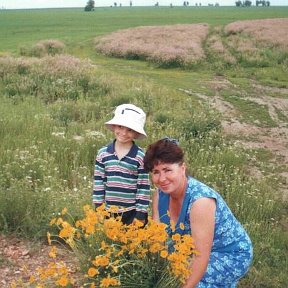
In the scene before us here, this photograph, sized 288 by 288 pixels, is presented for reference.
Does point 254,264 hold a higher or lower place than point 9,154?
lower

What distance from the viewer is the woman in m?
2.88

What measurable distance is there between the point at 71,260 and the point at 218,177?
114 inches

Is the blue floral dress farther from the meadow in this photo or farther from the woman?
the meadow

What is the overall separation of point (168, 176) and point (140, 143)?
15.2ft

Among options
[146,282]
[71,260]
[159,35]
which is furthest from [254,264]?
[159,35]

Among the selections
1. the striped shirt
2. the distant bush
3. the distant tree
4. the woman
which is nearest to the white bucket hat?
the striped shirt

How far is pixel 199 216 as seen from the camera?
2.89 m

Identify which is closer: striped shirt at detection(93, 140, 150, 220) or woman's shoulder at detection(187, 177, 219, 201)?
woman's shoulder at detection(187, 177, 219, 201)

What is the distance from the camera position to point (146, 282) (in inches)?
105

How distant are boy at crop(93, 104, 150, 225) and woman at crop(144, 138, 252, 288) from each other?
59cm

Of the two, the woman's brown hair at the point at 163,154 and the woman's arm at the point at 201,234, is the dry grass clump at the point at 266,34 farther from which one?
the woman's arm at the point at 201,234

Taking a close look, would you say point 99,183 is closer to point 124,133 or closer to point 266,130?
point 124,133

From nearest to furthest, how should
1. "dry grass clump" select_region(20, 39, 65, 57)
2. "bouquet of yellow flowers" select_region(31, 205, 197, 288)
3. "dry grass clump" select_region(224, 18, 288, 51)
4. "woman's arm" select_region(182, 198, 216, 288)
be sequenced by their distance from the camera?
"bouquet of yellow flowers" select_region(31, 205, 197, 288), "woman's arm" select_region(182, 198, 216, 288), "dry grass clump" select_region(20, 39, 65, 57), "dry grass clump" select_region(224, 18, 288, 51)

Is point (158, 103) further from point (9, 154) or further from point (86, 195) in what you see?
point (86, 195)
